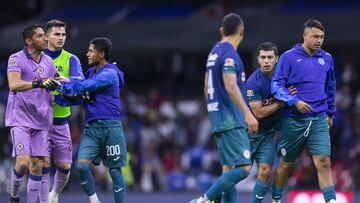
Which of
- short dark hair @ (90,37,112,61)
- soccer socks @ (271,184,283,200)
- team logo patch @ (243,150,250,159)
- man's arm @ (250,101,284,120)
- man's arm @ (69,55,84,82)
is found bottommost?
soccer socks @ (271,184,283,200)

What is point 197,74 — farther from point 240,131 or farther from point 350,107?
point 240,131

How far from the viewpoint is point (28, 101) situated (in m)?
13.4

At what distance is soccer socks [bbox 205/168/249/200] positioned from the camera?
1230cm

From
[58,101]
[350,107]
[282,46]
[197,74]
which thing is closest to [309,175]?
[350,107]

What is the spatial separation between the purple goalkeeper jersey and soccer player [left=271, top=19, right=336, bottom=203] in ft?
9.26

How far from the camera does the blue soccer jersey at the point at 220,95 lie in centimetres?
1233

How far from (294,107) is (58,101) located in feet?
9.65

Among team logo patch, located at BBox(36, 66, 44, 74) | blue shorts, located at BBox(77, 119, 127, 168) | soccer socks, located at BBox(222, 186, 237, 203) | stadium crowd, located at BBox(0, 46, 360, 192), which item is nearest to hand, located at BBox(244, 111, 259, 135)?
soccer socks, located at BBox(222, 186, 237, 203)

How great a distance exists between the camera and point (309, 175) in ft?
69.5

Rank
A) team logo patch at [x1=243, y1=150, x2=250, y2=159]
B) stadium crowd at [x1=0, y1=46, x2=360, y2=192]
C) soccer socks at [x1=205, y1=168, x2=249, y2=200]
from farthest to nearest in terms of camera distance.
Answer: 1. stadium crowd at [x1=0, y1=46, x2=360, y2=192]
2. team logo patch at [x1=243, y1=150, x2=250, y2=159]
3. soccer socks at [x1=205, y1=168, x2=249, y2=200]

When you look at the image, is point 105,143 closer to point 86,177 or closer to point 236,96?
point 86,177

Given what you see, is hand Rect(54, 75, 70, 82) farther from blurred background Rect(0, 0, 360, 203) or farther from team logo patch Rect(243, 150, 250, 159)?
blurred background Rect(0, 0, 360, 203)

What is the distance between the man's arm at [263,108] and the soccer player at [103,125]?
171cm

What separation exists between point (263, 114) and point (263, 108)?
0.08m
